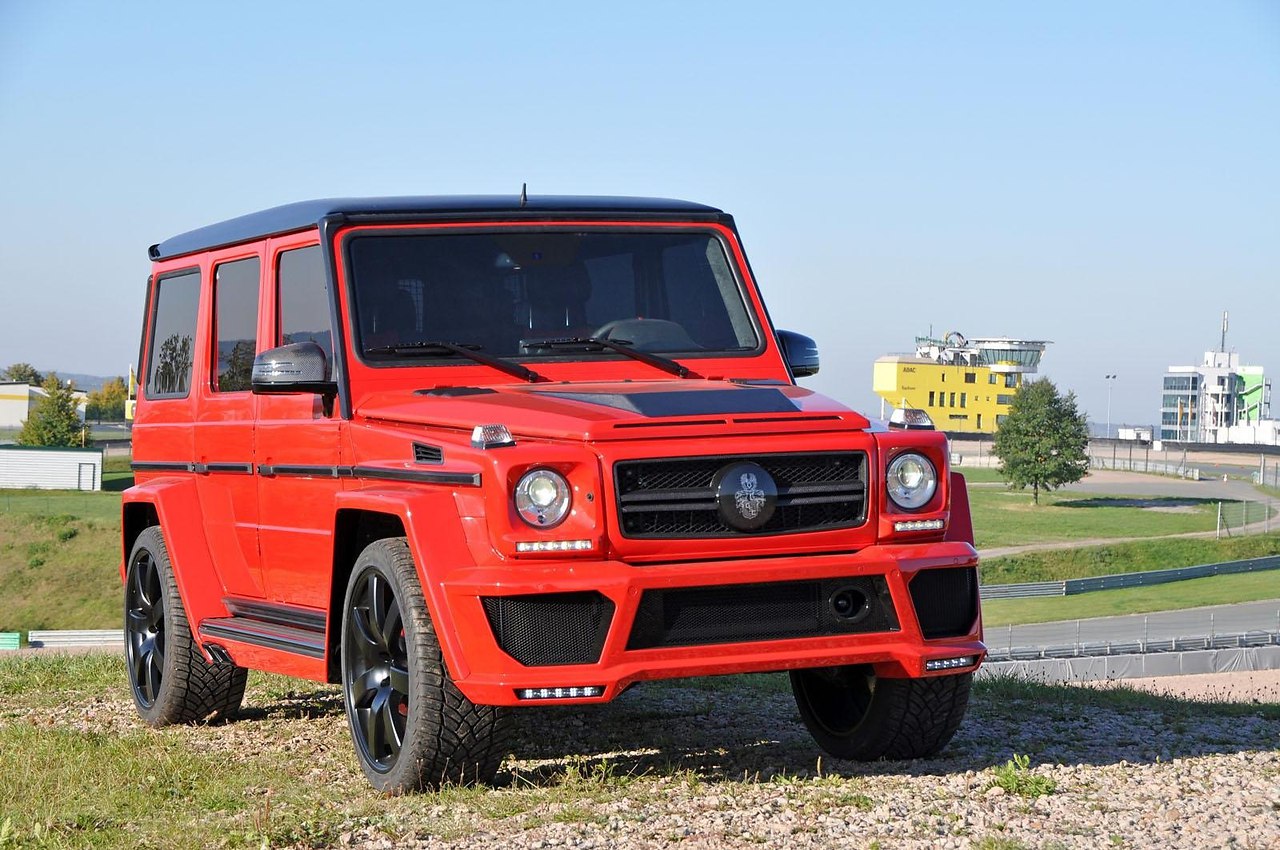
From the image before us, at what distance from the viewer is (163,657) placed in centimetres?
815

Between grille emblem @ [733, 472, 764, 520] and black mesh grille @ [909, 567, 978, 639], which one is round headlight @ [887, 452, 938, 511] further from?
grille emblem @ [733, 472, 764, 520]

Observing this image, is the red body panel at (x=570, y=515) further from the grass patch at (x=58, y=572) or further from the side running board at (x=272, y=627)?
the grass patch at (x=58, y=572)

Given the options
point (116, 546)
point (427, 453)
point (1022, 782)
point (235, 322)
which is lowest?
point (116, 546)

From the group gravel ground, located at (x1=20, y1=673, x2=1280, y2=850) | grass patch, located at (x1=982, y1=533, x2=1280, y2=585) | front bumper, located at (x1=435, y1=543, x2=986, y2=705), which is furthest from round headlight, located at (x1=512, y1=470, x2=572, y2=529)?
grass patch, located at (x1=982, y1=533, x2=1280, y2=585)

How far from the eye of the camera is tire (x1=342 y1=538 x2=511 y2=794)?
534 centimetres

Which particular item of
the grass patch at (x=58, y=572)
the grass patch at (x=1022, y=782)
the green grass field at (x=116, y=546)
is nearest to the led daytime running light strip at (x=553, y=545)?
the grass patch at (x=1022, y=782)

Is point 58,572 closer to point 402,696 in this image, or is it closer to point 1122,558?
point 1122,558

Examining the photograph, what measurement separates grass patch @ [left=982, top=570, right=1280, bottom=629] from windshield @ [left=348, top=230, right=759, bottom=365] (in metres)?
37.3

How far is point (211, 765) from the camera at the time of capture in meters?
6.32

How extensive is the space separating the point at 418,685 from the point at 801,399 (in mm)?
1750

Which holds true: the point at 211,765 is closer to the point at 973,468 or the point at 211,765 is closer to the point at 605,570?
the point at 605,570

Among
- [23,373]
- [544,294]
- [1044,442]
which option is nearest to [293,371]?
[544,294]

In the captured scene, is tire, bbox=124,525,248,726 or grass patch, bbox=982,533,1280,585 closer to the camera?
tire, bbox=124,525,248,726

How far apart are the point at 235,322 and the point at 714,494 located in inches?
137
